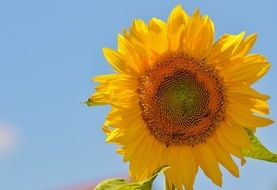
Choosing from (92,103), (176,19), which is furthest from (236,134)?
(92,103)

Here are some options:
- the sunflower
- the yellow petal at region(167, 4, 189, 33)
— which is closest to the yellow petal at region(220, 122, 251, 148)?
the sunflower

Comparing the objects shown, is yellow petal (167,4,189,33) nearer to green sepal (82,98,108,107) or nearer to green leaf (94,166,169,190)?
green sepal (82,98,108,107)

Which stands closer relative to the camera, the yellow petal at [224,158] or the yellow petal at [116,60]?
the yellow petal at [116,60]

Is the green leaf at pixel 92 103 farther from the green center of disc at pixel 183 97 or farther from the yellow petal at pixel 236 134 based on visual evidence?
the yellow petal at pixel 236 134

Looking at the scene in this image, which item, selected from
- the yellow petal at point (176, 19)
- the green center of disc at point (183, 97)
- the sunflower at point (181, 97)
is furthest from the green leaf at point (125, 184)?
the yellow petal at point (176, 19)

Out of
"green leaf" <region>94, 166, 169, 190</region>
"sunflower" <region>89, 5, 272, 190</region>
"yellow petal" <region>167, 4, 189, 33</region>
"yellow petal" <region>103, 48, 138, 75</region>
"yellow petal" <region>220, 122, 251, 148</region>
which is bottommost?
"green leaf" <region>94, 166, 169, 190</region>

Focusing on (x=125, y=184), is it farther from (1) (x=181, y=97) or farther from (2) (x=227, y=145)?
(1) (x=181, y=97)

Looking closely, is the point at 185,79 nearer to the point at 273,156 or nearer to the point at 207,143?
the point at 207,143

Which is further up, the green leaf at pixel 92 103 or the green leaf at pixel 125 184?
the green leaf at pixel 92 103
